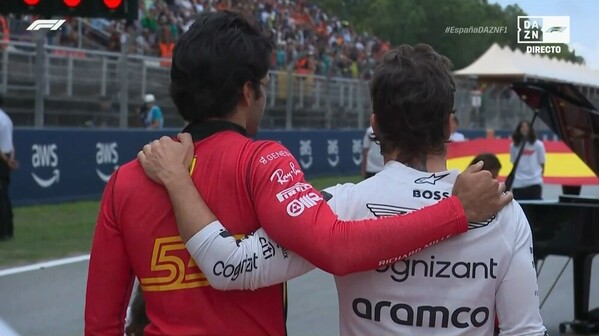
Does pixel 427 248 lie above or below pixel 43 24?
below

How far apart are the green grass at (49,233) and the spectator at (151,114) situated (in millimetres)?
3339

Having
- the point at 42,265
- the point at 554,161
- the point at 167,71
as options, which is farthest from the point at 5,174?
the point at 554,161

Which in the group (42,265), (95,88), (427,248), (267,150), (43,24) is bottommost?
(42,265)

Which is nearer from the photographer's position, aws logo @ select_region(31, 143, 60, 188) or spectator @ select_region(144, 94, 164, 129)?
aws logo @ select_region(31, 143, 60, 188)

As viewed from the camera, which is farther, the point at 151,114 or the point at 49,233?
the point at 151,114

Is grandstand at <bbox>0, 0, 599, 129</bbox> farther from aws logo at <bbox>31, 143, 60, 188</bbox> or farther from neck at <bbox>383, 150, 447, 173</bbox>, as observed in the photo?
neck at <bbox>383, 150, 447, 173</bbox>

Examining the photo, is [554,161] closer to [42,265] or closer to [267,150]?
[42,265]

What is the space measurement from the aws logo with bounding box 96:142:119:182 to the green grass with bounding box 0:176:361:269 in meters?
0.70

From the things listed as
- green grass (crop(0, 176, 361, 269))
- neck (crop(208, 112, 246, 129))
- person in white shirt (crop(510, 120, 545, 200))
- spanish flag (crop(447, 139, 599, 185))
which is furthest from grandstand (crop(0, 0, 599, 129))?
neck (crop(208, 112, 246, 129))

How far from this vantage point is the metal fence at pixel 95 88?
17.2 metres

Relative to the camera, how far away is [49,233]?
44.2 feet

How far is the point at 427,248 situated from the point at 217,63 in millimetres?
659

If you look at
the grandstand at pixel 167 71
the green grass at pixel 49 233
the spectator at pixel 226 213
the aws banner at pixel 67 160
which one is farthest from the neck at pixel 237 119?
the aws banner at pixel 67 160

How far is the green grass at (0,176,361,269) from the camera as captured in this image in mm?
11602
